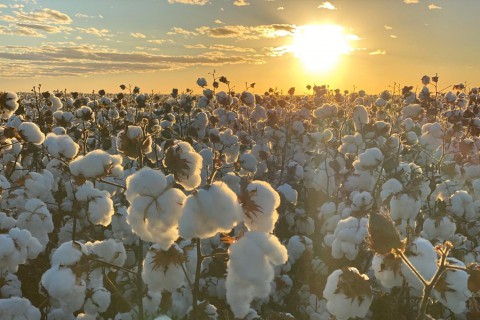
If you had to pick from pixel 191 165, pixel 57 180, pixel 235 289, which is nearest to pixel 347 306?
pixel 235 289

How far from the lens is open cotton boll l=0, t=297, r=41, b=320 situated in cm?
369

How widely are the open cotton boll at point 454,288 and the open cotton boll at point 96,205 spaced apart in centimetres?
287

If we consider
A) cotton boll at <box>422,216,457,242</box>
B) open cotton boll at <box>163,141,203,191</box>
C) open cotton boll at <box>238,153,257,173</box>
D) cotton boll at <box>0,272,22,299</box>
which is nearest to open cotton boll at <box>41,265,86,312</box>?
open cotton boll at <box>163,141,203,191</box>

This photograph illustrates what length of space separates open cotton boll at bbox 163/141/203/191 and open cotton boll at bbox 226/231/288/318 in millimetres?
372

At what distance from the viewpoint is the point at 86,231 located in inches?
234

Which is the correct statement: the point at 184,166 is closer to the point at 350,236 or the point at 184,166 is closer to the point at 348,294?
the point at 348,294

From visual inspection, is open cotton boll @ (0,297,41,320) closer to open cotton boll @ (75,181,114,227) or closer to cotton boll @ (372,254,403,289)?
open cotton boll @ (75,181,114,227)

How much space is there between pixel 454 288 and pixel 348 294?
72 cm

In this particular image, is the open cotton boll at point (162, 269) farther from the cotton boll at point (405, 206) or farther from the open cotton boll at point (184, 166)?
the cotton boll at point (405, 206)

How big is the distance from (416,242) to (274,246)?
1456mm

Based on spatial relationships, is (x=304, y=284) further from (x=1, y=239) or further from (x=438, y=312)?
(x=1, y=239)

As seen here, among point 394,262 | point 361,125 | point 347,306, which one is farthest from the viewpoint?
point 361,125

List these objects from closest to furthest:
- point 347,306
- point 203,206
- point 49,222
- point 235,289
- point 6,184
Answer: point 203,206 → point 235,289 → point 347,306 → point 49,222 → point 6,184

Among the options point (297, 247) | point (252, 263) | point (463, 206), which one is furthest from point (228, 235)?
point (463, 206)
